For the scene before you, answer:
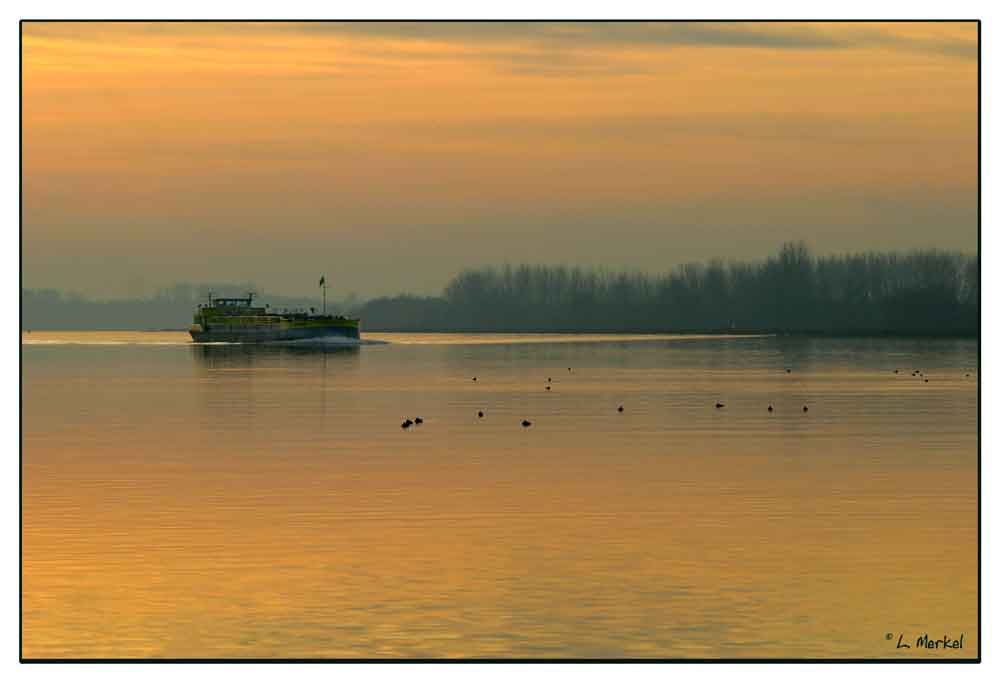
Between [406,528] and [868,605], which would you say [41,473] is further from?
[868,605]

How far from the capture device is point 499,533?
2981 centimetres

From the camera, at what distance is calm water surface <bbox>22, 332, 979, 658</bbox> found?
22219mm

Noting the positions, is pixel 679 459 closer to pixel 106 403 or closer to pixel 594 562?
pixel 594 562

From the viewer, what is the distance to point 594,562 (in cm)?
2681

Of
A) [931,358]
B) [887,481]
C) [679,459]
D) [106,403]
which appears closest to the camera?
[887,481]

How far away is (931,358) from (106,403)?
3089 inches

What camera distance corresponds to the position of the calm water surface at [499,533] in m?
22.2

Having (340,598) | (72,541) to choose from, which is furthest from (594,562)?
(72,541)

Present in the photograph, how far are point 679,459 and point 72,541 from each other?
1880 centimetres

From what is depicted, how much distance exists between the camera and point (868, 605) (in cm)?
2367

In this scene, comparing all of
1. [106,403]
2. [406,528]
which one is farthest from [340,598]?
[106,403]

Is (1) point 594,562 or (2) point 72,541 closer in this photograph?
(1) point 594,562

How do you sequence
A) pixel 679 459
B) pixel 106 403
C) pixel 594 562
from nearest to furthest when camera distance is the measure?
pixel 594 562 → pixel 679 459 → pixel 106 403
